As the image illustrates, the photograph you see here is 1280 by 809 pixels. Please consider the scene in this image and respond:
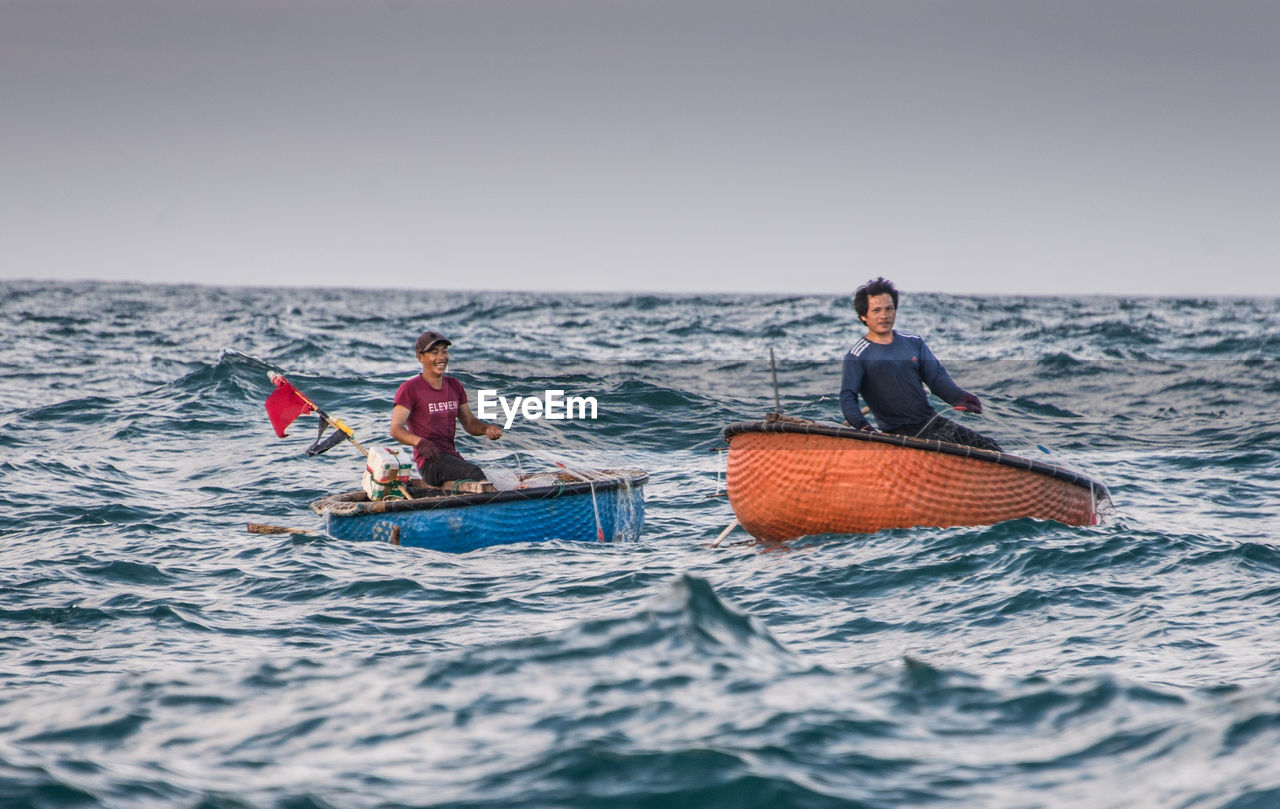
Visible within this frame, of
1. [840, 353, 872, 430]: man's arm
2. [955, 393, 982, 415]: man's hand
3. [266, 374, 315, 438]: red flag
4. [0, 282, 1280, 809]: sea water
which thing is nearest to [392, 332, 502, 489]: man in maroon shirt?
[0, 282, 1280, 809]: sea water

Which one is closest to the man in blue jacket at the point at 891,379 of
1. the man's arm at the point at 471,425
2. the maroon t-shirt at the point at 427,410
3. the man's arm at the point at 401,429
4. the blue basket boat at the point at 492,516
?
the blue basket boat at the point at 492,516

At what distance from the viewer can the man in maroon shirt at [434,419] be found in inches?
436

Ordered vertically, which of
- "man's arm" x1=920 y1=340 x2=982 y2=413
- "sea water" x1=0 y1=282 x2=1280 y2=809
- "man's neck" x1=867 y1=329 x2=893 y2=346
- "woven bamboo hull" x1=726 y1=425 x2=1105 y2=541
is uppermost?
"man's neck" x1=867 y1=329 x2=893 y2=346

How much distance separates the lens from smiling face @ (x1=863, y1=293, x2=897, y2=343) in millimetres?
9648

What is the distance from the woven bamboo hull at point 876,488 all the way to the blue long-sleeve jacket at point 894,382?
41cm

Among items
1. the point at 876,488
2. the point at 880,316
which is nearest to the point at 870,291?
the point at 880,316

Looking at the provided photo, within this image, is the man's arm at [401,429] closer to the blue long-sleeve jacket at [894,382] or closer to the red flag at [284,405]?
the red flag at [284,405]

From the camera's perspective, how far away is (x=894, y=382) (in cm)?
984

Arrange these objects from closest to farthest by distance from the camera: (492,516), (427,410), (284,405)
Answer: (492,516)
(427,410)
(284,405)

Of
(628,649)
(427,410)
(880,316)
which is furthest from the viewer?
(427,410)

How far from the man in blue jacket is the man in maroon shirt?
3366 millimetres

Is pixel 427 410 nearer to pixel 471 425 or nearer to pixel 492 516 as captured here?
pixel 471 425

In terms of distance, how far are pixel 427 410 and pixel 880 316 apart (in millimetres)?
4183

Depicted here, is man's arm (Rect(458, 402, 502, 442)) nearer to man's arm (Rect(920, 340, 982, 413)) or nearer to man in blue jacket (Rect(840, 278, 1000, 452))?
man in blue jacket (Rect(840, 278, 1000, 452))
